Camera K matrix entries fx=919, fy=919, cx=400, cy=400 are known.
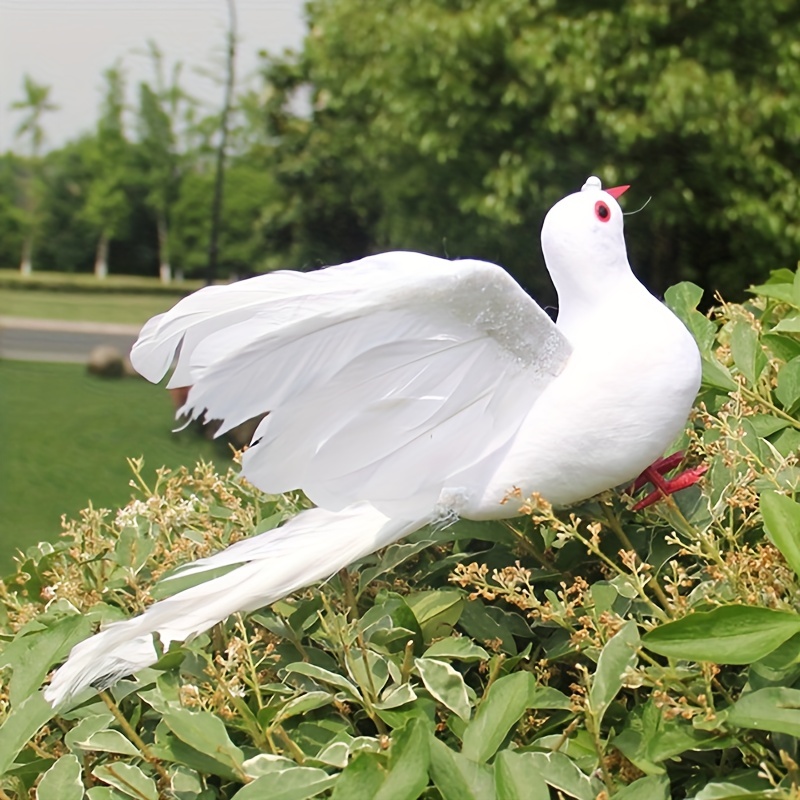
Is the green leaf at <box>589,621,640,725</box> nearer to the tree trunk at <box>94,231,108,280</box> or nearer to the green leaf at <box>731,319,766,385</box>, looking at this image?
the green leaf at <box>731,319,766,385</box>

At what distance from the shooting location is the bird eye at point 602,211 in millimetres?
1015

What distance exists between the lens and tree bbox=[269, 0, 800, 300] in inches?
164

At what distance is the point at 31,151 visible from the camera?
242 inches

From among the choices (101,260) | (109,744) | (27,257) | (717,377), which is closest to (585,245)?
(717,377)

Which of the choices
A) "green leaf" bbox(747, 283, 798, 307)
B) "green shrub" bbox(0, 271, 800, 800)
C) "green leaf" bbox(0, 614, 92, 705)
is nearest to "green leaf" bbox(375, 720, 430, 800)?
"green shrub" bbox(0, 271, 800, 800)

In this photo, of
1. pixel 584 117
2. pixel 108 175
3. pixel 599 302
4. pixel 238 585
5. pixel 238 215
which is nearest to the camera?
pixel 238 585

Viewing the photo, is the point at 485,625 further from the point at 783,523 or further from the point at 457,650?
the point at 783,523

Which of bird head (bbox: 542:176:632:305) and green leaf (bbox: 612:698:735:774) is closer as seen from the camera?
green leaf (bbox: 612:698:735:774)

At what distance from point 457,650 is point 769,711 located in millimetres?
274

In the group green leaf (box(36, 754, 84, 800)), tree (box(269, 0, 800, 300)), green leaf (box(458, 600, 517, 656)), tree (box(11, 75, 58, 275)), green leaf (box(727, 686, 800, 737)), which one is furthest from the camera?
tree (box(11, 75, 58, 275))

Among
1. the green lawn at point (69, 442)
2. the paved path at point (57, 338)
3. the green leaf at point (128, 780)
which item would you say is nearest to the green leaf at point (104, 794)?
the green leaf at point (128, 780)

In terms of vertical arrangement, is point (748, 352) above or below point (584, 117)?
below

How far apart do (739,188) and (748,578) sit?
4.12m

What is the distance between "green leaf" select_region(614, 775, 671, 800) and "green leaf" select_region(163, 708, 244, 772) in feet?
0.96
